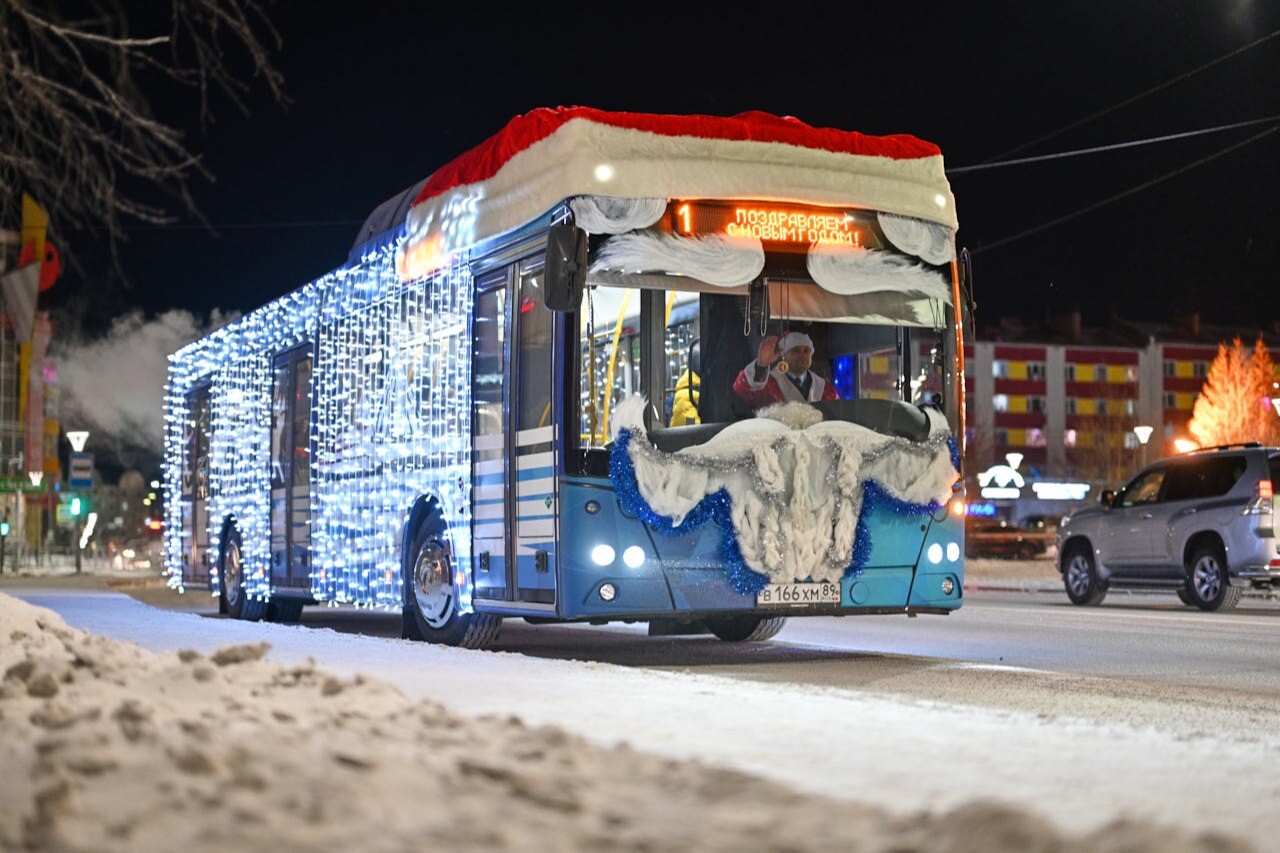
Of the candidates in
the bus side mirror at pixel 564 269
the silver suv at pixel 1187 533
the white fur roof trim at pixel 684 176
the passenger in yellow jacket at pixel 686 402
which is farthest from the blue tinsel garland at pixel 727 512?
the silver suv at pixel 1187 533

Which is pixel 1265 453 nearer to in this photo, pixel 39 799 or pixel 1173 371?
pixel 39 799

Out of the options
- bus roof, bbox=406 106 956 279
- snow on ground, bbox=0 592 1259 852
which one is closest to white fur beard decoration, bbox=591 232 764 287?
bus roof, bbox=406 106 956 279

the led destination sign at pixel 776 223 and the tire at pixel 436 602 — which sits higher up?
the led destination sign at pixel 776 223

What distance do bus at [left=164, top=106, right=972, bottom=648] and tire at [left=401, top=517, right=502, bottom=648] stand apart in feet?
0.09

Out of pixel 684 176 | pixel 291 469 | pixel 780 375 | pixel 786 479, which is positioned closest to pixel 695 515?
pixel 786 479

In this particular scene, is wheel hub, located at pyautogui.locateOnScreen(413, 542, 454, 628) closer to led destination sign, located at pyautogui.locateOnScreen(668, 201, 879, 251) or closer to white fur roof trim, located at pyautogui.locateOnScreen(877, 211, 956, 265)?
led destination sign, located at pyautogui.locateOnScreen(668, 201, 879, 251)

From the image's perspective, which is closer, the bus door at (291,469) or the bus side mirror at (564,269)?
the bus side mirror at (564,269)

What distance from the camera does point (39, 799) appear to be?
16.0ft

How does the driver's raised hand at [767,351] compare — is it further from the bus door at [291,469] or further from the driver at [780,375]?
the bus door at [291,469]

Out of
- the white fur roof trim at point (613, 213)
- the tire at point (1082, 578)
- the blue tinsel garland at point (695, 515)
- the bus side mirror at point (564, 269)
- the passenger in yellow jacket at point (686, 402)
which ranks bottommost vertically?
the tire at point (1082, 578)

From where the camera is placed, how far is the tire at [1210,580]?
21.1m

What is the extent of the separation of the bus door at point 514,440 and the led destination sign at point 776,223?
1095 mm

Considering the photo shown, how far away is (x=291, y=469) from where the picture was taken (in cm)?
1722

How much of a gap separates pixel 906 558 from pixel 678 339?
7.60ft
